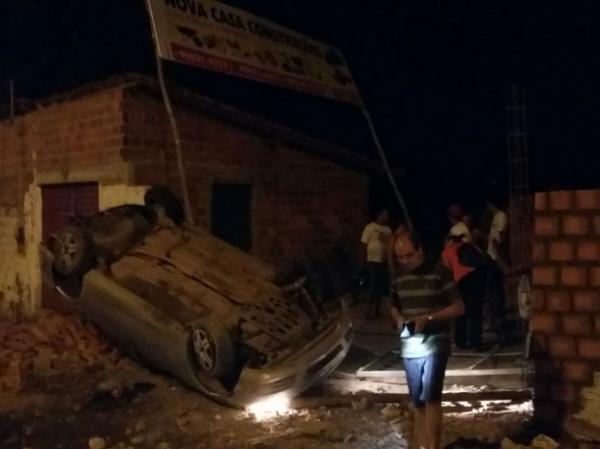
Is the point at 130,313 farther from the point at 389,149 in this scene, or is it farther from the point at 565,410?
the point at 389,149

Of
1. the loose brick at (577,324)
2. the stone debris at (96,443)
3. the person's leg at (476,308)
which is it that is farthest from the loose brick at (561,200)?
the stone debris at (96,443)

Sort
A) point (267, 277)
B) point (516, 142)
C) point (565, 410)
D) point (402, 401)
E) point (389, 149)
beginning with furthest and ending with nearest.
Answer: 1. point (389, 149)
2. point (267, 277)
3. point (516, 142)
4. point (402, 401)
5. point (565, 410)

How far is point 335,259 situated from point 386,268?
1.75 meters

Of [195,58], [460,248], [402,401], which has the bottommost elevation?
[402,401]

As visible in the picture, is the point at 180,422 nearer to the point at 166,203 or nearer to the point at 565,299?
the point at 166,203

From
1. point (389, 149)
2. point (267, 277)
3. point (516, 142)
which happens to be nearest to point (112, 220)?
point (267, 277)

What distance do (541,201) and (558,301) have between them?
26.9 inches

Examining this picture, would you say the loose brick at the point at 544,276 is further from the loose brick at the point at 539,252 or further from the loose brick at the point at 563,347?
the loose brick at the point at 563,347

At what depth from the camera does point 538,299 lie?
5.08 metres

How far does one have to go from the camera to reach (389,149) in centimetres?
1588

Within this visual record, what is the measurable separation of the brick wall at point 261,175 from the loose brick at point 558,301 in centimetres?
584

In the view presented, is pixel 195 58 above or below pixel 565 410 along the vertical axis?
above

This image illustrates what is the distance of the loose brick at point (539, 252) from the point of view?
5.04 m

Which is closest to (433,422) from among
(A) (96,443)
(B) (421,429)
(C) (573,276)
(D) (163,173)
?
(B) (421,429)
